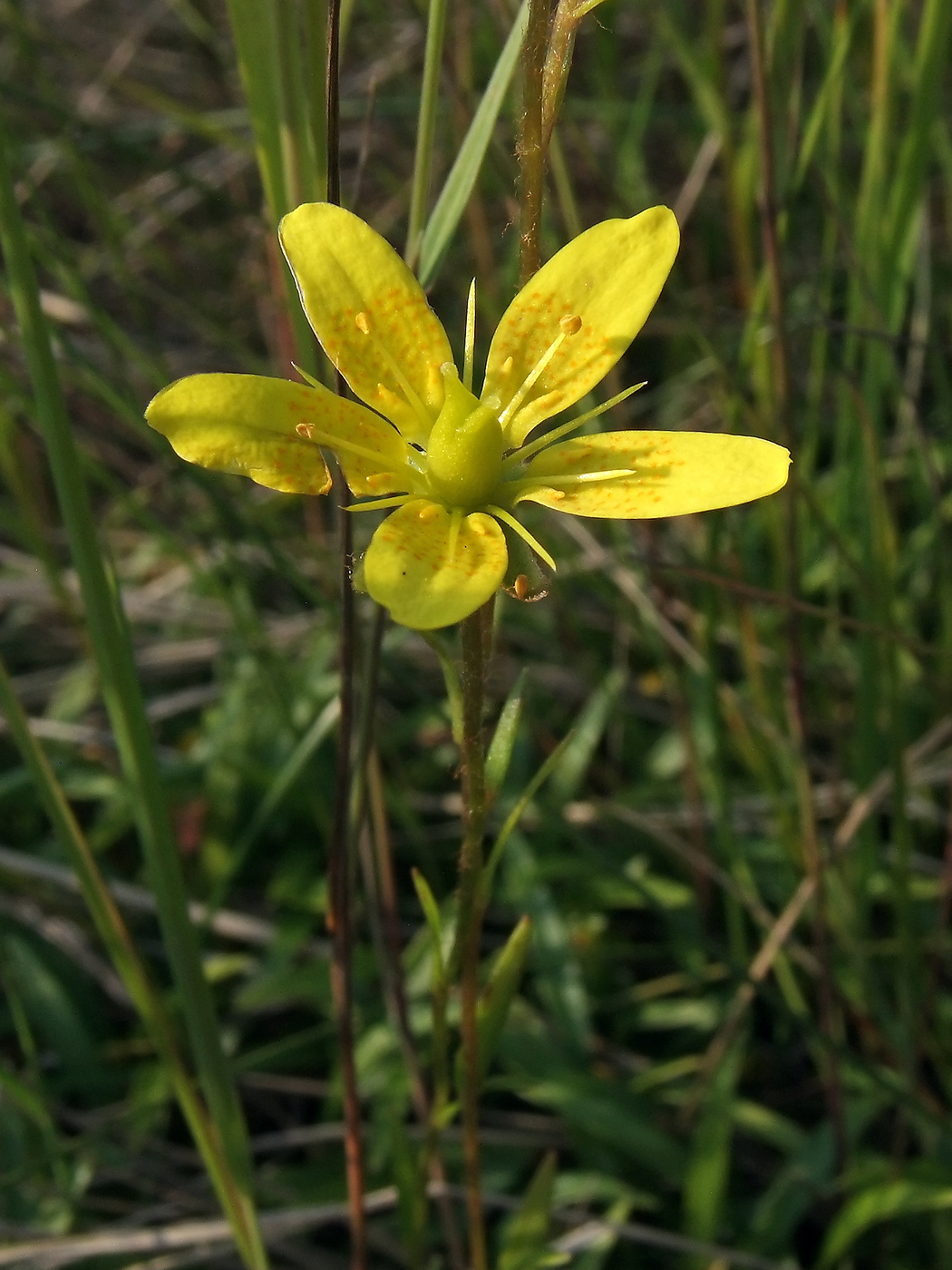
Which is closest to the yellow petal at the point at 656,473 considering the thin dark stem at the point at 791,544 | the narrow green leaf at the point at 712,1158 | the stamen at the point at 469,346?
the stamen at the point at 469,346

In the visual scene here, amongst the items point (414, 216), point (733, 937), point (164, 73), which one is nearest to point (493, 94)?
point (414, 216)

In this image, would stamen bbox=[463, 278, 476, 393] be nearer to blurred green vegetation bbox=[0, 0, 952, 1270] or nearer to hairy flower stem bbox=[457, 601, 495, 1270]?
hairy flower stem bbox=[457, 601, 495, 1270]

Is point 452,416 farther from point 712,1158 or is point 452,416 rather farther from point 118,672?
point 712,1158

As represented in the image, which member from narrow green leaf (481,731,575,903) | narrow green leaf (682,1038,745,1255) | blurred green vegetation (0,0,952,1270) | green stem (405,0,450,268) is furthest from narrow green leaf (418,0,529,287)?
narrow green leaf (682,1038,745,1255)

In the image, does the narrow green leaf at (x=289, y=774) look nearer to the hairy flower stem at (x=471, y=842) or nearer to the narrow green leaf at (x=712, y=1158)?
the hairy flower stem at (x=471, y=842)

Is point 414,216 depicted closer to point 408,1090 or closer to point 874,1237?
point 408,1090

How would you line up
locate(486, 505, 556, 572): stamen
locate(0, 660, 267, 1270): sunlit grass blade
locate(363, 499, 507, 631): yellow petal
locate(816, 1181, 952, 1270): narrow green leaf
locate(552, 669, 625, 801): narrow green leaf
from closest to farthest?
locate(363, 499, 507, 631): yellow petal, locate(486, 505, 556, 572): stamen, locate(0, 660, 267, 1270): sunlit grass blade, locate(816, 1181, 952, 1270): narrow green leaf, locate(552, 669, 625, 801): narrow green leaf

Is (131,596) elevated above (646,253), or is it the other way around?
(646,253)
